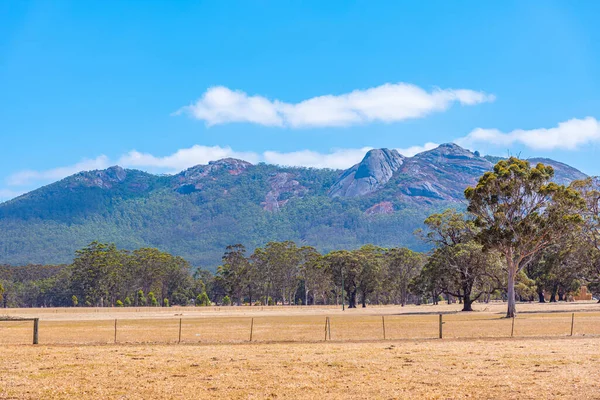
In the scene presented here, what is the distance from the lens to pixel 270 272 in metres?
182

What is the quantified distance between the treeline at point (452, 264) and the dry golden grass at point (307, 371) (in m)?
36.3

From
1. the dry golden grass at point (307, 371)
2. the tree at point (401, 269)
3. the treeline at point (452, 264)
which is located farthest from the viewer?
the tree at point (401, 269)

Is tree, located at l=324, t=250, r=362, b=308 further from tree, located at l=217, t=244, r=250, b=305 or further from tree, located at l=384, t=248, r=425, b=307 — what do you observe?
tree, located at l=217, t=244, r=250, b=305

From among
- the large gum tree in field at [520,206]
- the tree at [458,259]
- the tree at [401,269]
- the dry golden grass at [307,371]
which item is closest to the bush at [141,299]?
the tree at [401,269]

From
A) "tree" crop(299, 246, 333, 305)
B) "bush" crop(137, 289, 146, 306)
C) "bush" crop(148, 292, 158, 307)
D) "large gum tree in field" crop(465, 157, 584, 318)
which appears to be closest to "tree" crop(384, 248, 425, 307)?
"tree" crop(299, 246, 333, 305)

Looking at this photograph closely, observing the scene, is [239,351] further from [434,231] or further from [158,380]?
[434,231]

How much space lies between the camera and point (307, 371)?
22703mm

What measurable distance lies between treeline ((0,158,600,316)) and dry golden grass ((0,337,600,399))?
36.3 metres

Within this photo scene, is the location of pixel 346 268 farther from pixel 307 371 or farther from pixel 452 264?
pixel 307 371

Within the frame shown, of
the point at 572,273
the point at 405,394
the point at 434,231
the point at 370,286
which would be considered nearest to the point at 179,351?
the point at 405,394

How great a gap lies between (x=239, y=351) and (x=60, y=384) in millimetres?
10685

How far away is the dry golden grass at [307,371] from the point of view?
18.7 m

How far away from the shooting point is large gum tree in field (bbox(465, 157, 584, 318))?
2584 inches

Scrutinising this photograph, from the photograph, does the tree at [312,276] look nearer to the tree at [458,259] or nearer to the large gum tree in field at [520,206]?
the tree at [458,259]
